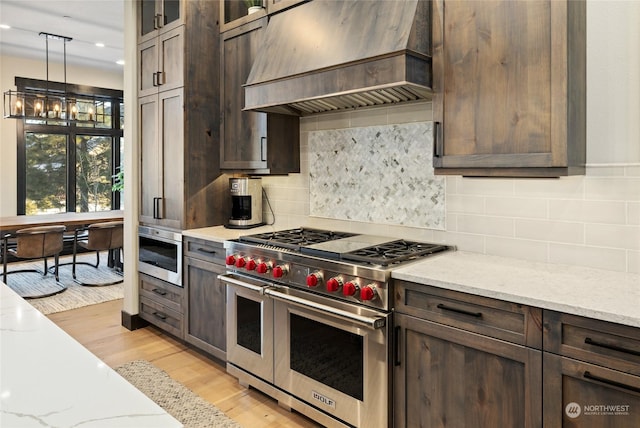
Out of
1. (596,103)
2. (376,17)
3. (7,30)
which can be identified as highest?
(7,30)

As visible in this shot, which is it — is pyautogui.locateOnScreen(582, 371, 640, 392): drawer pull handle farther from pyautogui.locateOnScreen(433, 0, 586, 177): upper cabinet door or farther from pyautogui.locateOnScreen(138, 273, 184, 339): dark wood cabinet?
pyautogui.locateOnScreen(138, 273, 184, 339): dark wood cabinet

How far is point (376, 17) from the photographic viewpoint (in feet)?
7.52

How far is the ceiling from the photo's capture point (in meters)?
4.76

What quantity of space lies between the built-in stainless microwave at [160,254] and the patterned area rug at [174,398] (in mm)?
656

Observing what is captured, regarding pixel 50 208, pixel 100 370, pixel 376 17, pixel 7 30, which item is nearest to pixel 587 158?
pixel 376 17

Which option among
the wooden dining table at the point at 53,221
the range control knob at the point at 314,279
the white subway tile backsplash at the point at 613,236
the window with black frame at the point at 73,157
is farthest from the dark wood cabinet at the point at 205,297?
the window with black frame at the point at 73,157

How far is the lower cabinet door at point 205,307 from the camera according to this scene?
305 cm

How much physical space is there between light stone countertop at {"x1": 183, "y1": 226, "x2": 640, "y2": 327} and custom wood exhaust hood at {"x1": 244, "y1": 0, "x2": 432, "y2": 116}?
0.89 metres

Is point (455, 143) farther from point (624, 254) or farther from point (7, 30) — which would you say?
point (7, 30)

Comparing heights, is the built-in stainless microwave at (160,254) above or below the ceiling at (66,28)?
below

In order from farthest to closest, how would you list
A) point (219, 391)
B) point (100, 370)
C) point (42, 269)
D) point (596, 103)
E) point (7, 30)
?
1. point (42, 269)
2. point (7, 30)
3. point (219, 391)
4. point (596, 103)
5. point (100, 370)

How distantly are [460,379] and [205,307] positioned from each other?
1.94 metres

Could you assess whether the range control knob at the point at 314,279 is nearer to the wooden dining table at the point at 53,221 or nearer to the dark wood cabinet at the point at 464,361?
the dark wood cabinet at the point at 464,361

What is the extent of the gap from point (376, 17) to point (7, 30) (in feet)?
18.0
